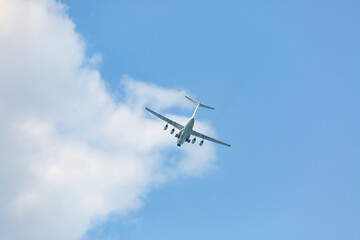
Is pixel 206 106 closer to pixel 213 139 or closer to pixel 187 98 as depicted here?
pixel 187 98

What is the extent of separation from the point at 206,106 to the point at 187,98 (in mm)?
5683

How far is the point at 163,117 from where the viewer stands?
146000mm

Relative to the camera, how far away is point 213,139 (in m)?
154

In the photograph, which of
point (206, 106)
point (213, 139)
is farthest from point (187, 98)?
point (213, 139)

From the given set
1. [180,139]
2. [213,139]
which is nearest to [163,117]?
[180,139]

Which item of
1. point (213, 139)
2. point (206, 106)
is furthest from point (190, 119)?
point (213, 139)

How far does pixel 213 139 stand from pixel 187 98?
61.6ft

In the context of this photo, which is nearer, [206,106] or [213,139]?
[206,106]

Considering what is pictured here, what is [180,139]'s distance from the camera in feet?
476

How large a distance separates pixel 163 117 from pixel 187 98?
9.60 meters

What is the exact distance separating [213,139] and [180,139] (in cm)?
1322

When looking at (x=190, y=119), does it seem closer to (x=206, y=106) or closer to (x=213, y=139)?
(x=206, y=106)

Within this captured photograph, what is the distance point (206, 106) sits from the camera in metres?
141

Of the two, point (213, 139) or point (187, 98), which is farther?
point (213, 139)
